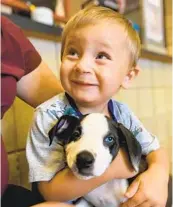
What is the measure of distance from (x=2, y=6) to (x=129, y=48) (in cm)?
36

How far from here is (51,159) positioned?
51 centimetres

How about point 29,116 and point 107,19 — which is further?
point 29,116

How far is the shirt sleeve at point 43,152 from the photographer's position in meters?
0.50

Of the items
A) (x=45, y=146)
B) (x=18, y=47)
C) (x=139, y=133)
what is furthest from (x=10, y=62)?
(x=139, y=133)

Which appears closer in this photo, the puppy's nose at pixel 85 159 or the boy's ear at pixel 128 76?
the puppy's nose at pixel 85 159

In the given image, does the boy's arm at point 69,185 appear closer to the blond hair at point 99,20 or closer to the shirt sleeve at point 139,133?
the shirt sleeve at point 139,133

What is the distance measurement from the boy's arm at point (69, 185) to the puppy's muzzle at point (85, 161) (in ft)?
0.14

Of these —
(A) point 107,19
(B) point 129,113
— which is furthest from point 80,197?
(A) point 107,19

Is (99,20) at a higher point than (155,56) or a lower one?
higher

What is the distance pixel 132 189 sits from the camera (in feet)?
1.73

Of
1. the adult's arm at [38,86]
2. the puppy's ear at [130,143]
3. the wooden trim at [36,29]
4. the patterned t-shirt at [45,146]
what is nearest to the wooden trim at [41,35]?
the wooden trim at [36,29]

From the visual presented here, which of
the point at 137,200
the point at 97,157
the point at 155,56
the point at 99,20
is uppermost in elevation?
the point at 99,20

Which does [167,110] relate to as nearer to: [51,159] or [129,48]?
[129,48]

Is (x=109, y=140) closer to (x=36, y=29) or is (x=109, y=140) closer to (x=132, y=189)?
(x=132, y=189)
